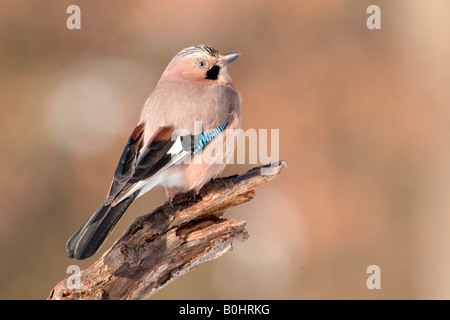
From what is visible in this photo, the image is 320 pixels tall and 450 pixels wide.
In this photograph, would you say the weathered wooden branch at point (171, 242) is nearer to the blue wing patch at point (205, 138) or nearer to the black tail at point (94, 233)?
the black tail at point (94, 233)

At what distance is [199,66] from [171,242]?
1.33 metres

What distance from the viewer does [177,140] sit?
324 centimetres

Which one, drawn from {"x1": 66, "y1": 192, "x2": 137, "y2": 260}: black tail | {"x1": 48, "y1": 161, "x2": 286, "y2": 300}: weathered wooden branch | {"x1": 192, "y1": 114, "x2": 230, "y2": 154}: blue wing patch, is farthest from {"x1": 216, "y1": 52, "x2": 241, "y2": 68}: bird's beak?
{"x1": 66, "y1": 192, "x2": 137, "y2": 260}: black tail

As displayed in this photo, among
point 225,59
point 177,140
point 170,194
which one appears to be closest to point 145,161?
point 177,140

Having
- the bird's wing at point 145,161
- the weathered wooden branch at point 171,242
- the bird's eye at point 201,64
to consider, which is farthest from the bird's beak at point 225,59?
the weathered wooden branch at point 171,242

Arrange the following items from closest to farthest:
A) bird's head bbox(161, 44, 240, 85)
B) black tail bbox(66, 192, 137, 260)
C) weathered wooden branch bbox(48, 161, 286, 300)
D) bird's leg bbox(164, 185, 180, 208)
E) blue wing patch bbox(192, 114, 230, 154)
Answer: black tail bbox(66, 192, 137, 260), weathered wooden branch bbox(48, 161, 286, 300), blue wing patch bbox(192, 114, 230, 154), bird's leg bbox(164, 185, 180, 208), bird's head bbox(161, 44, 240, 85)

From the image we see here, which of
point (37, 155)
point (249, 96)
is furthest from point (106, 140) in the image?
point (249, 96)

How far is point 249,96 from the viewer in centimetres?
716

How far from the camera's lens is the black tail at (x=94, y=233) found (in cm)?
305

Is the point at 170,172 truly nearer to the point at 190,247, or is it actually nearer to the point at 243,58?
the point at 190,247

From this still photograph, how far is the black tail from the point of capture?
305cm

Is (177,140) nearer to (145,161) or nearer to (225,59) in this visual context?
(145,161)

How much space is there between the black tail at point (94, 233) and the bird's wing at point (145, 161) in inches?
2.4

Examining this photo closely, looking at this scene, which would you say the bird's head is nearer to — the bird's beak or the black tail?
the bird's beak
